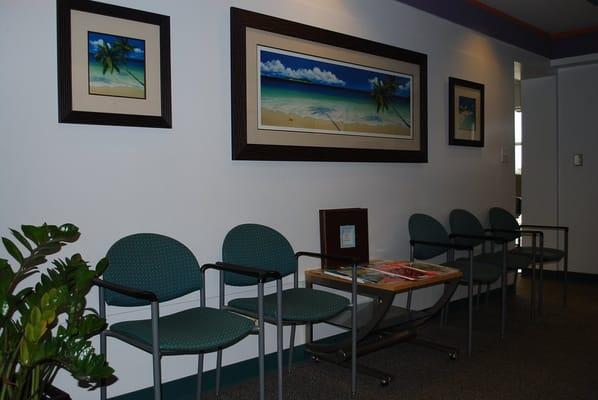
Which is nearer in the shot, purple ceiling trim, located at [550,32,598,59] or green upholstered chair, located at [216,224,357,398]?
green upholstered chair, located at [216,224,357,398]

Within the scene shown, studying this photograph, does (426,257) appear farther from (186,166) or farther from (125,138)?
(125,138)

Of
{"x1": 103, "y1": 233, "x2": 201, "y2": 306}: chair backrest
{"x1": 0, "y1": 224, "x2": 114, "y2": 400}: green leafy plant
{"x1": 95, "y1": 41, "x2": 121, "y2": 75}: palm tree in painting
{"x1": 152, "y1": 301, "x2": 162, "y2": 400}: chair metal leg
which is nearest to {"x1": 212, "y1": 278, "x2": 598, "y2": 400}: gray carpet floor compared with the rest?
{"x1": 103, "y1": 233, "x2": 201, "y2": 306}: chair backrest

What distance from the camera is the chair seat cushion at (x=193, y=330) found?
6.75 ft

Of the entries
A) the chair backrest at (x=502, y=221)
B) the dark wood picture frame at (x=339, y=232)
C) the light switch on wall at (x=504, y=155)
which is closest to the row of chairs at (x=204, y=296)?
the dark wood picture frame at (x=339, y=232)

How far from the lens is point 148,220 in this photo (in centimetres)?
263

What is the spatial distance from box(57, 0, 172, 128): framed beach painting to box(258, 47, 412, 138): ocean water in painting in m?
0.64

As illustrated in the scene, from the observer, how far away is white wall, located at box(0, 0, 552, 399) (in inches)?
89.0

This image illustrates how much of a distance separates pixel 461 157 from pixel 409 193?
85 cm

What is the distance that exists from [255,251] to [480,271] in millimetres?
1726

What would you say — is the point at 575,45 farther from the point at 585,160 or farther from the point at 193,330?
the point at 193,330

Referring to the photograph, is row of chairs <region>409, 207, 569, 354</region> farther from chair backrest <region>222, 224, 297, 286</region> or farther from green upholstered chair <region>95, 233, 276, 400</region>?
green upholstered chair <region>95, 233, 276, 400</region>

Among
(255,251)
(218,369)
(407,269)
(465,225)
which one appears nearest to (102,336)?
(218,369)

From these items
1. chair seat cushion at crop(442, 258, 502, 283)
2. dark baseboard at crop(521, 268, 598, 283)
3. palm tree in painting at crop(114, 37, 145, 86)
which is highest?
palm tree in painting at crop(114, 37, 145, 86)

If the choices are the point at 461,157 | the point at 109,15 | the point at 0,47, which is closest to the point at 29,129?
the point at 0,47
